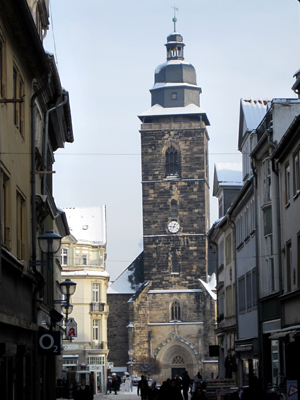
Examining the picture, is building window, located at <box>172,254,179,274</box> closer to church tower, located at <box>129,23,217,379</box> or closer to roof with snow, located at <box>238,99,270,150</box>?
church tower, located at <box>129,23,217,379</box>

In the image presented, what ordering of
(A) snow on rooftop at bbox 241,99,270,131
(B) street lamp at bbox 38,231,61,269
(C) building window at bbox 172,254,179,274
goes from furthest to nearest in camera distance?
(C) building window at bbox 172,254,179,274
(A) snow on rooftop at bbox 241,99,270,131
(B) street lamp at bbox 38,231,61,269

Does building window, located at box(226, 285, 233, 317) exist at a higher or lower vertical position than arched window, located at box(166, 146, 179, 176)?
lower

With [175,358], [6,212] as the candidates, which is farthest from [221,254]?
[175,358]

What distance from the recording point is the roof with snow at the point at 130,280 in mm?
71375

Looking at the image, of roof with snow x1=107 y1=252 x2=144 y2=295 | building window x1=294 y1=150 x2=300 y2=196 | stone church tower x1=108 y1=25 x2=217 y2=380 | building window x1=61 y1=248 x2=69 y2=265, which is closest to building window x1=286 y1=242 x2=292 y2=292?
building window x1=294 y1=150 x2=300 y2=196

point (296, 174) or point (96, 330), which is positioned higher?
point (296, 174)

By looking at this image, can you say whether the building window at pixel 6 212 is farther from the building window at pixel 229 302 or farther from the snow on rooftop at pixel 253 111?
the building window at pixel 229 302

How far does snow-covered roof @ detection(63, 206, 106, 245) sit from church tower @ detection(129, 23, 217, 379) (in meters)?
8.11

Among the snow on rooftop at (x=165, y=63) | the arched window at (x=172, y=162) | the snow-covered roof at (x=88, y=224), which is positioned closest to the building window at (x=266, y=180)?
the snow-covered roof at (x=88, y=224)

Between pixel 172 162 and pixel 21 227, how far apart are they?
5779 cm

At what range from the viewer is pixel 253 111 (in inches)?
1175

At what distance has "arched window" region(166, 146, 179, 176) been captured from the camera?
234ft

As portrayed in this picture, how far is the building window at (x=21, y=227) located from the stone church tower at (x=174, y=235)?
177ft

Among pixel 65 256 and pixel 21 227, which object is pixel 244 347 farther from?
pixel 65 256
